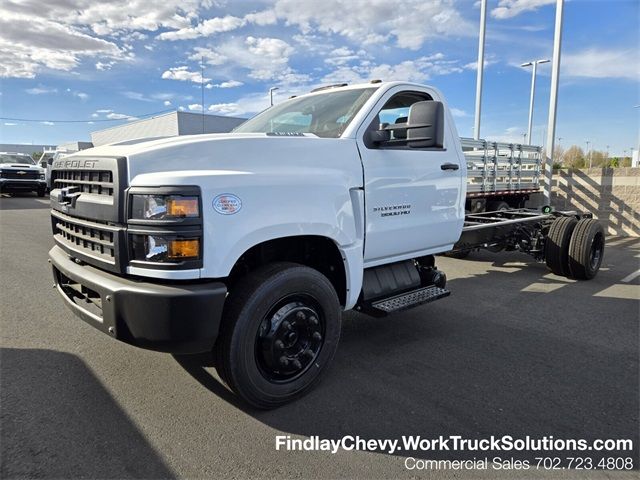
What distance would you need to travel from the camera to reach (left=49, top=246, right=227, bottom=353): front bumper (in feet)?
7.97

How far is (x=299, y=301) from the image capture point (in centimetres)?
304

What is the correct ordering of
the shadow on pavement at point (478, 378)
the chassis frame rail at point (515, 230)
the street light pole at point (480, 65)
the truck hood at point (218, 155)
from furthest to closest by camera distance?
the street light pole at point (480, 65) → the chassis frame rail at point (515, 230) → the shadow on pavement at point (478, 378) → the truck hood at point (218, 155)

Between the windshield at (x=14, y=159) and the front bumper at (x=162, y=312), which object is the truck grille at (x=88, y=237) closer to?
the front bumper at (x=162, y=312)

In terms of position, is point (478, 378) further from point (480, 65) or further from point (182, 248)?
point (480, 65)

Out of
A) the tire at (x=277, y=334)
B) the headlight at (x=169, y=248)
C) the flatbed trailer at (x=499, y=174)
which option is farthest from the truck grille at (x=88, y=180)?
the flatbed trailer at (x=499, y=174)

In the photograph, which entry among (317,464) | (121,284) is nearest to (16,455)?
(121,284)

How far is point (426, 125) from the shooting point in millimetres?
3295

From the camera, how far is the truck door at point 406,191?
11.7 feet

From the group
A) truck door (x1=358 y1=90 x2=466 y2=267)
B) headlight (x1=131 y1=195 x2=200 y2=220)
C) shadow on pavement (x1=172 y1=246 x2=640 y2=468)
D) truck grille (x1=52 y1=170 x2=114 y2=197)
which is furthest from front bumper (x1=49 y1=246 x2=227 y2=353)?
truck door (x1=358 y1=90 x2=466 y2=267)

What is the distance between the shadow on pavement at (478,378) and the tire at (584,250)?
1.33 metres

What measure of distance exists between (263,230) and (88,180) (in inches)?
47.6

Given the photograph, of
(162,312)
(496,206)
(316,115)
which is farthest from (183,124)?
(162,312)

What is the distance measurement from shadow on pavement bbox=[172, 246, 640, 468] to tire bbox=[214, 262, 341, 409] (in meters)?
0.21

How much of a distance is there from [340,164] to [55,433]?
246cm
